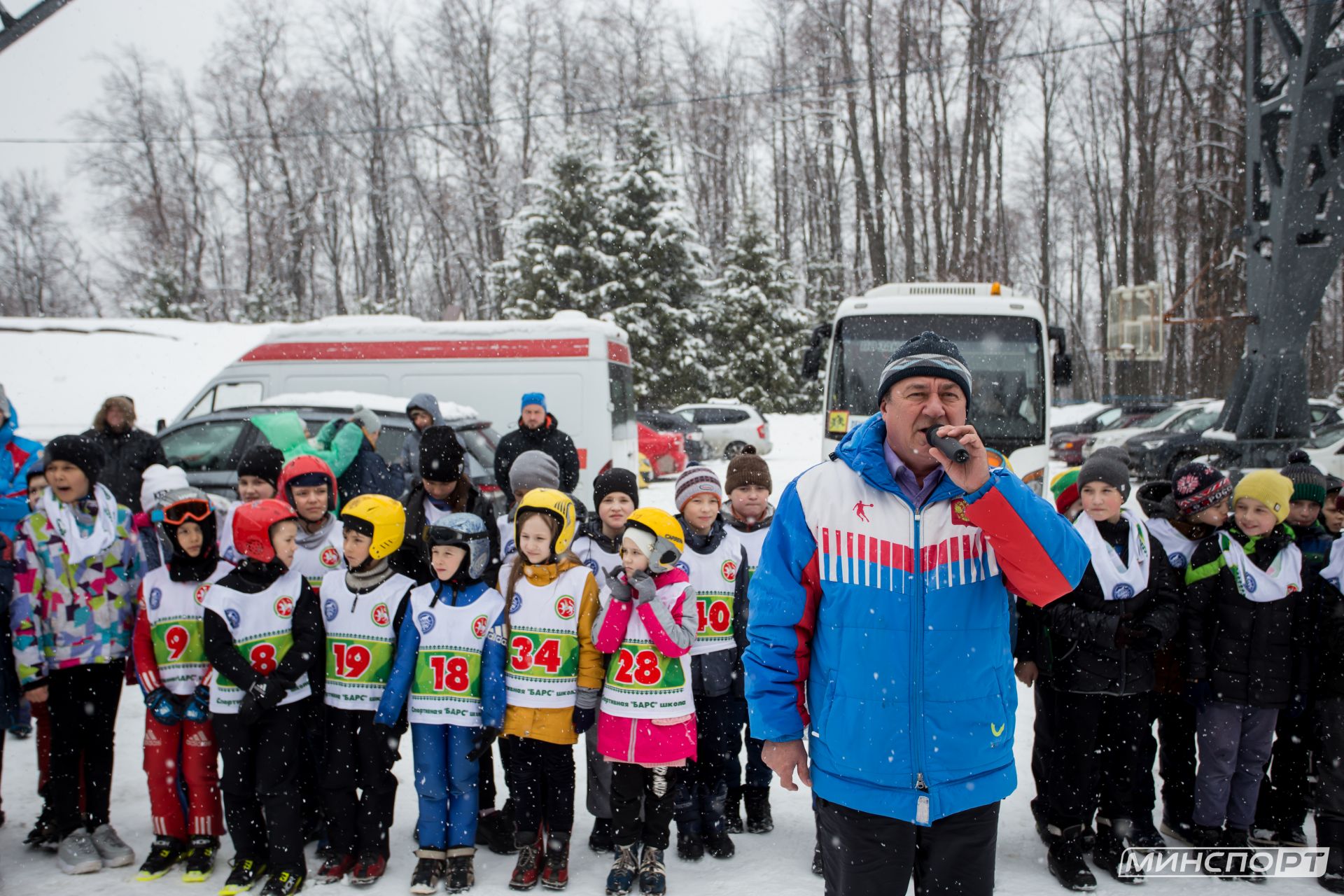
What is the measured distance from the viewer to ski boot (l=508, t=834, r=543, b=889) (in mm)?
3650

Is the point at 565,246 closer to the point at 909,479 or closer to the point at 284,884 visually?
the point at 284,884

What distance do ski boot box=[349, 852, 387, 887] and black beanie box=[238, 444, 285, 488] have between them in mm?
1969

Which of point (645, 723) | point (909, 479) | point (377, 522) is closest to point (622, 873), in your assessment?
point (645, 723)

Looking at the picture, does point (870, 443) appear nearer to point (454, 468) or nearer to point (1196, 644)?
point (1196, 644)

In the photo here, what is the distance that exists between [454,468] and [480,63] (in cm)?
3331

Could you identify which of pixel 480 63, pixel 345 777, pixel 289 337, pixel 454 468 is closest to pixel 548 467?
pixel 454 468

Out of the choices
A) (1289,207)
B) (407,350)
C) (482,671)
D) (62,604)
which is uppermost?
(1289,207)

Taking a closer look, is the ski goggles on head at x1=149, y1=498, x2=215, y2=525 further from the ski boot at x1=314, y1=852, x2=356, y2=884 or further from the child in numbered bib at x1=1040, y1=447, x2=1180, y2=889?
the child in numbered bib at x1=1040, y1=447, x2=1180, y2=889

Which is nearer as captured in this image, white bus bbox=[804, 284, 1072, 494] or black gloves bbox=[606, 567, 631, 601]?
black gloves bbox=[606, 567, 631, 601]

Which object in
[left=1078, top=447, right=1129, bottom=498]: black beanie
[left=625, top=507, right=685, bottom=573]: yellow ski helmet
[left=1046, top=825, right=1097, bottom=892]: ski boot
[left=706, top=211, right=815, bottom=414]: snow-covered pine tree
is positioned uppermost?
[left=706, top=211, right=815, bottom=414]: snow-covered pine tree

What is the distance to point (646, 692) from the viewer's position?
3.67 meters

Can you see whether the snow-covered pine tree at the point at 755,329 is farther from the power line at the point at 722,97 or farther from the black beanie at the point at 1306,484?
the black beanie at the point at 1306,484

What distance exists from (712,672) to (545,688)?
0.76m

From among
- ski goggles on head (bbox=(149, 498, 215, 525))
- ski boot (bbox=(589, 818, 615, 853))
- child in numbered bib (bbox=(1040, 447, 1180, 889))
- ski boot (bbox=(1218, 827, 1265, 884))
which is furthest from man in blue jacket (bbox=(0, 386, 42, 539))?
ski boot (bbox=(1218, 827, 1265, 884))
